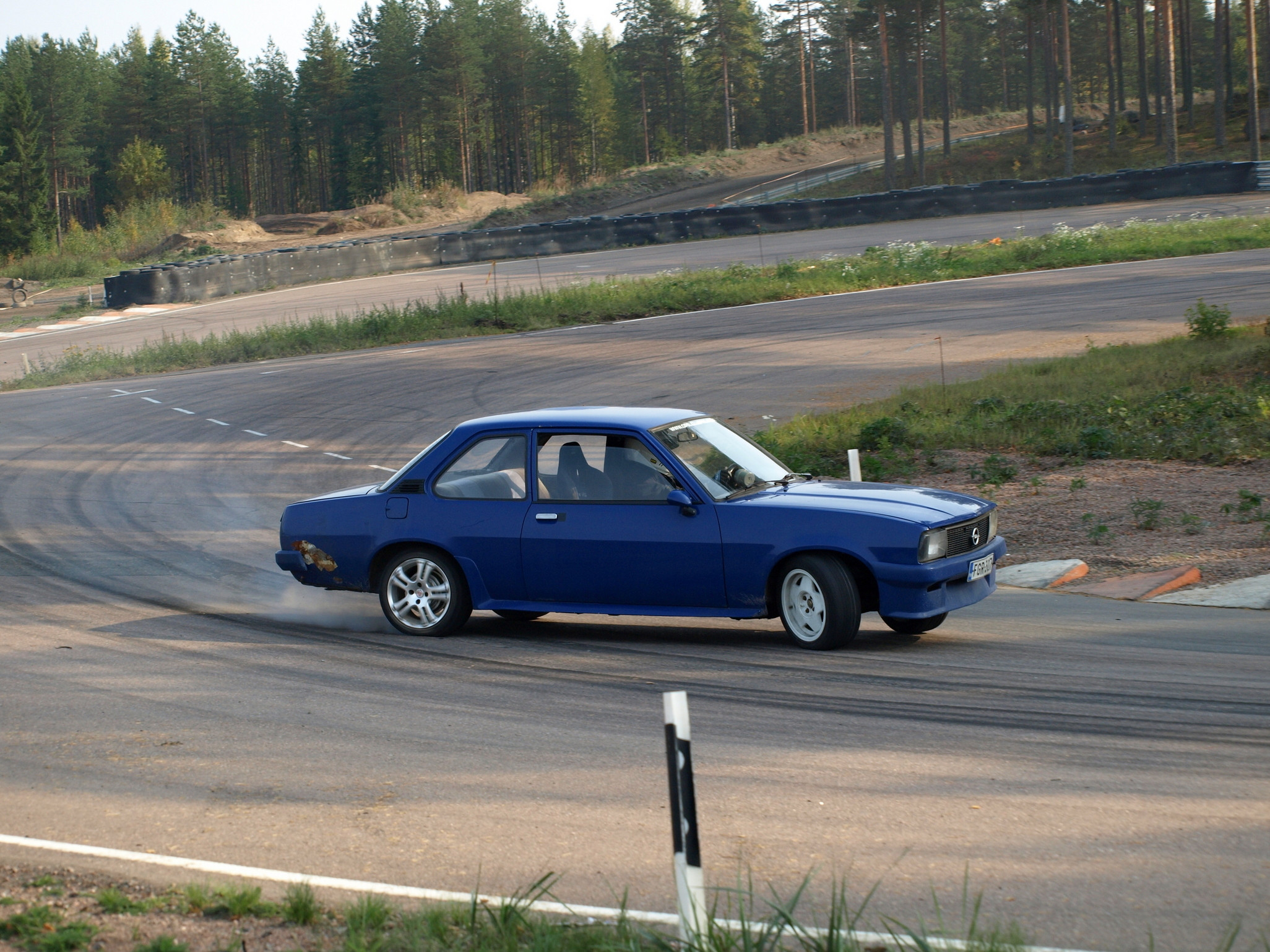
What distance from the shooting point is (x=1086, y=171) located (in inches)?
2486

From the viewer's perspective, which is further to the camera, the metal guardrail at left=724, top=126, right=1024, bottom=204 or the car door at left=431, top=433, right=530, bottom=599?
the metal guardrail at left=724, top=126, right=1024, bottom=204

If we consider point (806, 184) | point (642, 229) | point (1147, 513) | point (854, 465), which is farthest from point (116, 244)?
point (1147, 513)

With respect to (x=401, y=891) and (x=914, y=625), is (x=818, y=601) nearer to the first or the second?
(x=914, y=625)

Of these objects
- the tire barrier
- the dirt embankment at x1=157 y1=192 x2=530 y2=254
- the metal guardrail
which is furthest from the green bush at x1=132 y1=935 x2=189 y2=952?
the metal guardrail

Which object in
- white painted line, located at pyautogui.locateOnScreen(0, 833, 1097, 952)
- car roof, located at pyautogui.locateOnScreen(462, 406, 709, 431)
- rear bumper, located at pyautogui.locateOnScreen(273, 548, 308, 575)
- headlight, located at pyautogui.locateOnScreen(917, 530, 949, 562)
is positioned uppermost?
car roof, located at pyautogui.locateOnScreen(462, 406, 709, 431)

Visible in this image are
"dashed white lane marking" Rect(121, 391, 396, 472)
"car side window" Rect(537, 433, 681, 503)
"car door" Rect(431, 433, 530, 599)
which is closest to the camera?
"car side window" Rect(537, 433, 681, 503)

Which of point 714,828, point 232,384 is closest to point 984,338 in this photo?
point 232,384

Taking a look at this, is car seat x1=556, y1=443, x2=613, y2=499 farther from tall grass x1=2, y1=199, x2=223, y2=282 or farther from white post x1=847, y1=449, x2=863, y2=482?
tall grass x1=2, y1=199, x2=223, y2=282

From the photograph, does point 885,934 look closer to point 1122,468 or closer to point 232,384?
point 1122,468

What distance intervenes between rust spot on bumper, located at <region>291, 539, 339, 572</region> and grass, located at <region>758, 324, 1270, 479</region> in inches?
235

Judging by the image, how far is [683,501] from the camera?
7.41 m

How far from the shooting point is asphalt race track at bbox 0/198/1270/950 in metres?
4.24

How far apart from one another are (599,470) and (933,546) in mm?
2171

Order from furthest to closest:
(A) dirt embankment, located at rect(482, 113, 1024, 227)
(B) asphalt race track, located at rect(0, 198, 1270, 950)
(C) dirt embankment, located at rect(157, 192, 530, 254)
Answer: (A) dirt embankment, located at rect(482, 113, 1024, 227) < (C) dirt embankment, located at rect(157, 192, 530, 254) < (B) asphalt race track, located at rect(0, 198, 1270, 950)
